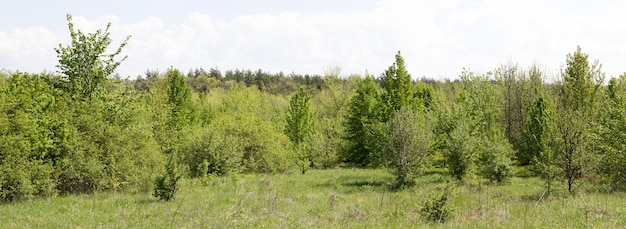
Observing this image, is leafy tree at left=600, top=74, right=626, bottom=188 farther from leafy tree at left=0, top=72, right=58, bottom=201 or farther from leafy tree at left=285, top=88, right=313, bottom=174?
leafy tree at left=0, top=72, right=58, bottom=201

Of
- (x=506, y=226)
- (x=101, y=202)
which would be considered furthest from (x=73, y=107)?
(x=506, y=226)

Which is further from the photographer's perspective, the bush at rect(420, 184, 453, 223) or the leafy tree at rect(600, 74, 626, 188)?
the leafy tree at rect(600, 74, 626, 188)

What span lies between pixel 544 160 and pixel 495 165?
2.80m

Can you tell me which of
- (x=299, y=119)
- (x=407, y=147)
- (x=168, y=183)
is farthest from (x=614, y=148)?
(x=299, y=119)

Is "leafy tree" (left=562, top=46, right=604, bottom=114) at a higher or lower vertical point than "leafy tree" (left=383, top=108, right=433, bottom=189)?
higher

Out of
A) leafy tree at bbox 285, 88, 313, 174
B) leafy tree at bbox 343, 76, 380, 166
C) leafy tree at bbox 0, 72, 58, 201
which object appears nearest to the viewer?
leafy tree at bbox 0, 72, 58, 201

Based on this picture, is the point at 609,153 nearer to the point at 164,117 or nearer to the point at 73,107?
the point at 73,107

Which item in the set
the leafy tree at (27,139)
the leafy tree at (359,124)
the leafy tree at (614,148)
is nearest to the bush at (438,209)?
the leafy tree at (614,148)

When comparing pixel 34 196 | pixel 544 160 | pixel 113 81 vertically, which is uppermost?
pixel 113 81

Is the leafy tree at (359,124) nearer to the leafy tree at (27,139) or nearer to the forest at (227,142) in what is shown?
the forest at (227,142)

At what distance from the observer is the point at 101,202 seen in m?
14.2

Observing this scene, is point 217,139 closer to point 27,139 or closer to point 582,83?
point 27,139

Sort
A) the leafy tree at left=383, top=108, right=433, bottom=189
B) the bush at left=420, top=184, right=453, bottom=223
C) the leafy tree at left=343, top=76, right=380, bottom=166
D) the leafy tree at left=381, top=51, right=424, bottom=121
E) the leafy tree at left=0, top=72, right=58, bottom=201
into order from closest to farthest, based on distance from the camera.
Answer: the bush at left=420, top=184, right=453, bottom=223
the leafy tree at left=0, top=72, right=58, bottom=201
the leafy tree at left=383, top=108, right=433, bottom=189
the leafy tree at left=381, top=51, right=424, bottom=121
the leafy tree at left=343, top=76, right=380, bottom=166

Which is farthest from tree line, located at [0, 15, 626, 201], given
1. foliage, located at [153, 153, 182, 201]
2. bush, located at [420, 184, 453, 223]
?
bush, located at [420, 184, 453, 223]
